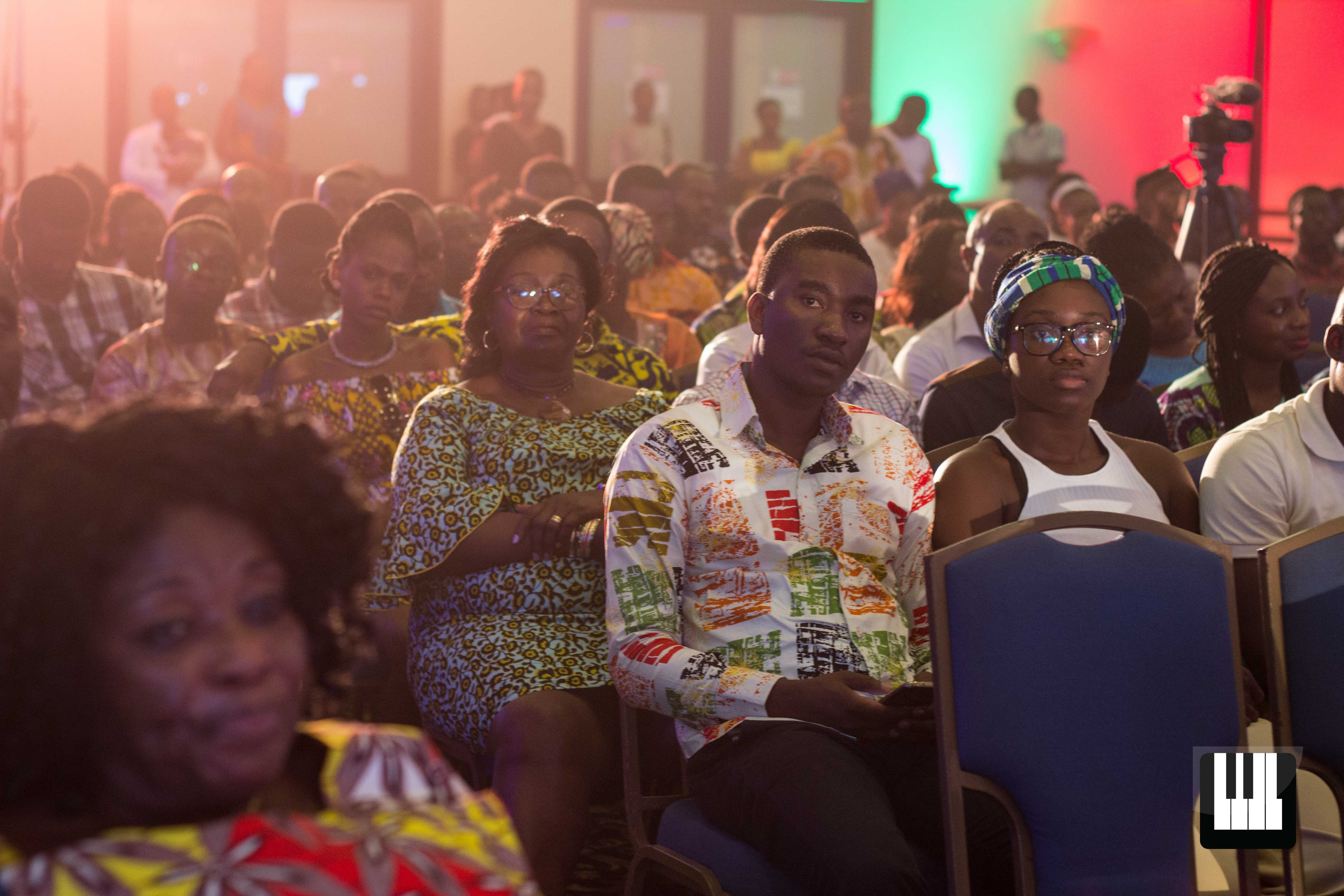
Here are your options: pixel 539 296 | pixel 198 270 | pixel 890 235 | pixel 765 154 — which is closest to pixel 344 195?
pixel 198 270

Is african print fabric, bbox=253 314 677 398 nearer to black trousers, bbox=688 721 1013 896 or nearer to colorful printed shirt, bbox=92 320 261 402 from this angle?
colorful printed shirt, bbox=92 320 261 402

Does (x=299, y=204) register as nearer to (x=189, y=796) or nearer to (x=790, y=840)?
(x=790, y=840)

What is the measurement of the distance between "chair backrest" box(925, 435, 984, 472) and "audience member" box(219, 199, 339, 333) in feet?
9.16

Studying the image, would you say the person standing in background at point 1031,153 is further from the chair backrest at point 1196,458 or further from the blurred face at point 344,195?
the chair backrest at point 1196,458

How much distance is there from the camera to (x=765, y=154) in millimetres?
10820

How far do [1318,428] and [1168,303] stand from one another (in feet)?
5.21

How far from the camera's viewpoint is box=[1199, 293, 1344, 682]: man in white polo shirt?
8.16ft

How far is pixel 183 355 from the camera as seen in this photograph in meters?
4.18

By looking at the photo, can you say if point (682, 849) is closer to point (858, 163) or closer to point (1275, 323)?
point (1275, 323)

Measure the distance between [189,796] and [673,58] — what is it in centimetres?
1105

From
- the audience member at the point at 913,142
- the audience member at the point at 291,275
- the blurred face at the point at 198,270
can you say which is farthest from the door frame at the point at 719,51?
the blurred face at the point at 198,270

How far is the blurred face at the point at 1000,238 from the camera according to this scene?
13.1 feet

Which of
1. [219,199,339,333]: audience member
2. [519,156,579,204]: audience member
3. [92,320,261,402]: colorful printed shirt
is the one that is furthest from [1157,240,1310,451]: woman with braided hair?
[519,156,579,204]: audience member

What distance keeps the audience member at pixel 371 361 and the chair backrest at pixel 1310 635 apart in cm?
201
